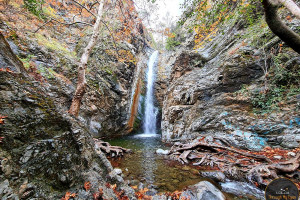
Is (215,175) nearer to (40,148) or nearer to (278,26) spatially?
(278,26)

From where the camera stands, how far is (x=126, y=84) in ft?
42.0

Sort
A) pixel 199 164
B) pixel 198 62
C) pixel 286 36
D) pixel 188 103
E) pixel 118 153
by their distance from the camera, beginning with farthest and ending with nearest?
pixel 198 62 → pixel 188 103 → pixel 118 153 → pixel 199 164 → pixel 286 36

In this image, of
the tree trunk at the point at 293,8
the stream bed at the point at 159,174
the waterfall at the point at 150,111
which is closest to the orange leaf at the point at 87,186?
the stream bed at the point at 159,174

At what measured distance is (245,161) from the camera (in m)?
4.45

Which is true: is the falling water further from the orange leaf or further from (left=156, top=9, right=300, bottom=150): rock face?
the orange leaf

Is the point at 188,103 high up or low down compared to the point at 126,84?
down

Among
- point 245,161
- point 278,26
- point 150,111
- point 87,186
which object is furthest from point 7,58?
point 150,111

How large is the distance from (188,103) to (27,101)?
9.19 m

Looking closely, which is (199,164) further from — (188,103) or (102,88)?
(102,88)

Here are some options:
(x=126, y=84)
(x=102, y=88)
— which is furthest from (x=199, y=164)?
(x=126, y=84)

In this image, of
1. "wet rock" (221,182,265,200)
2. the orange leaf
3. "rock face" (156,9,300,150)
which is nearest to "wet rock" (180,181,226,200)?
"wet rock" (221,182,265,200)

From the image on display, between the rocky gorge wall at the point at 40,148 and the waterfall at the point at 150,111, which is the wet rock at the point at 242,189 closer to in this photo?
the rocky gorge wall at the point at 40,148

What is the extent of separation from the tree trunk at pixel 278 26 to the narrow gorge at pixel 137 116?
0.07ft

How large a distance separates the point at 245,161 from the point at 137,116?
1163 cm
